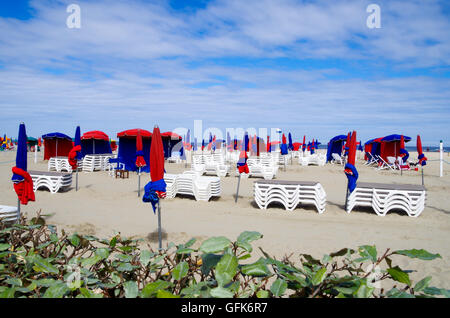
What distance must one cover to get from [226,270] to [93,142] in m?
20.2

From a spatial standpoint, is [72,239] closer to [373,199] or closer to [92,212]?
[92,212]

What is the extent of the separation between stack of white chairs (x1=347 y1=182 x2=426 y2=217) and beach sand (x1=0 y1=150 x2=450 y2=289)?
0.23m

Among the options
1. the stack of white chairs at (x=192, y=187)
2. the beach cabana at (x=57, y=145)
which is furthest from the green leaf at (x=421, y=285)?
the beach cabana at (x=57, y=145)

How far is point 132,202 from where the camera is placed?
29.2 ft

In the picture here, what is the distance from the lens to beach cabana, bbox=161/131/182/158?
2312cm

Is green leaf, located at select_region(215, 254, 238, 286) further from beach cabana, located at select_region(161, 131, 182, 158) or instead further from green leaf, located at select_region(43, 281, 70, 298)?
beach cabana, located at select_region(161, 131, 182, 158)

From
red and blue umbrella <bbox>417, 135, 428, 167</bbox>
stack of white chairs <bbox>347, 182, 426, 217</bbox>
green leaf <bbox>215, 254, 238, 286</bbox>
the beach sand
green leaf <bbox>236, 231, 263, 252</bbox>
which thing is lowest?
the beach sand

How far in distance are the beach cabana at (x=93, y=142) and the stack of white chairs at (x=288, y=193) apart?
13.8 metres

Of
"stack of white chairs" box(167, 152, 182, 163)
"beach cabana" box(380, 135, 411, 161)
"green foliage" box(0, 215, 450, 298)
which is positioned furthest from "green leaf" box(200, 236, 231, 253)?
"beach cabana" box(380, 135, 411, 161)

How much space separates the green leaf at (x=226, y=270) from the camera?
947 millimetres

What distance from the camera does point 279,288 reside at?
3.51 feet
